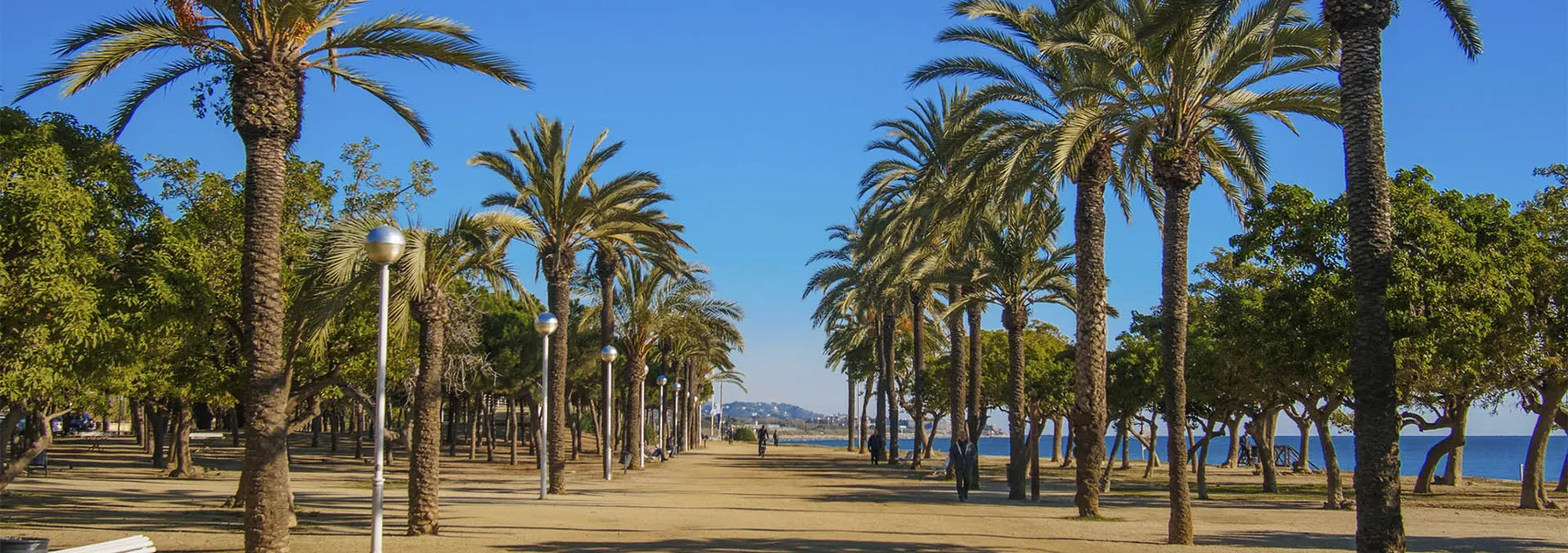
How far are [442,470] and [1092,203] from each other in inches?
1051

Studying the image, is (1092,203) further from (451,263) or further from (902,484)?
(902,484)

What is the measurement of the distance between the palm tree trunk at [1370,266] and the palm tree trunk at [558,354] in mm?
18568

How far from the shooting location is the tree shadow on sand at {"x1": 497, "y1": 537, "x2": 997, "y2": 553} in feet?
49.3

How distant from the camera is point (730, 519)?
64.9 feet

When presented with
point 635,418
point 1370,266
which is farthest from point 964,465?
point 635,418

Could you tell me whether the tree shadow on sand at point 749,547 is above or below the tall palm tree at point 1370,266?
below

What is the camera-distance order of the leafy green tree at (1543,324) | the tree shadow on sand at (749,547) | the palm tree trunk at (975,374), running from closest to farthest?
the tree shadow on sand at (749,547), the leafy green tree at (1543,324), the palm tree trunk at (975,374)

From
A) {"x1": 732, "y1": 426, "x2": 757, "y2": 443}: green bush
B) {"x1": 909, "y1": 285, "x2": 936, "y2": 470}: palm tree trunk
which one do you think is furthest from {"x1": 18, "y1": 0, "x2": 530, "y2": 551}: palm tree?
{"x1": 732, "y1": 426, "x2": 757, "y2": 443}: green bush

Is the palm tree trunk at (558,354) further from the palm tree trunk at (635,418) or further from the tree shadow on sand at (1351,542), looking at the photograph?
the tree shadow on sand at (1351,542)

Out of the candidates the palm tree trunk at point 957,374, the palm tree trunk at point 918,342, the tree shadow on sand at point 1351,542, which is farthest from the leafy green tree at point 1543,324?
the palm tree trunk at point 918,342

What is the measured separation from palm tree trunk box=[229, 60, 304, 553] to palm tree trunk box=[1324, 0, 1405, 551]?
11.5 m

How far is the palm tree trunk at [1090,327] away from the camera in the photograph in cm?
2016

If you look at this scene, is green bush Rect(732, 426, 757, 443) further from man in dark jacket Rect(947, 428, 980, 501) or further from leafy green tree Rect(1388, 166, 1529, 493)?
leafy green tree Rect(1388, 166, 1529, 493)

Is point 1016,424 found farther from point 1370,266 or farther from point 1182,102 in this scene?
point 1370,266
